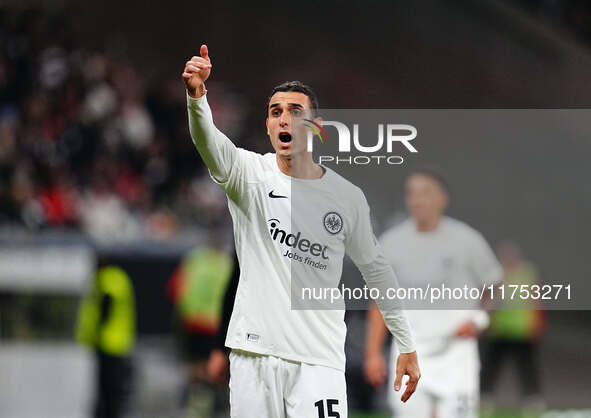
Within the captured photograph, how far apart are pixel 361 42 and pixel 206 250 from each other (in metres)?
4.37

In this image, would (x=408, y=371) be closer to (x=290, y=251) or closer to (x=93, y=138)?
(x=290, y=251)

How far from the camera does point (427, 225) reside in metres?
5.73

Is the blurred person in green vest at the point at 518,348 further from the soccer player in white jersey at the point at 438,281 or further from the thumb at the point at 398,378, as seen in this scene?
the thumb at the point at 398,378

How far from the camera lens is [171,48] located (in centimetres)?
1405

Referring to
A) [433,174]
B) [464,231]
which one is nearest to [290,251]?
[433,174]

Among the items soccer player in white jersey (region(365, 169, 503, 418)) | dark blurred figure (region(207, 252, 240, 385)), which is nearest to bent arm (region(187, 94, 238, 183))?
dark blurred figure (region(207, 252, 240, 385))

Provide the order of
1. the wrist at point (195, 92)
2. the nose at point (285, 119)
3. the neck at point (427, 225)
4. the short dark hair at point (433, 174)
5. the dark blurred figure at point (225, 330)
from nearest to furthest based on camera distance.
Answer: the wrist at point (195, 92) < the nose at point (285, 119) < the dark blurred figure at point (225, 330) < the short dark hair at point (433, 174) < the neck at point (427, 225)

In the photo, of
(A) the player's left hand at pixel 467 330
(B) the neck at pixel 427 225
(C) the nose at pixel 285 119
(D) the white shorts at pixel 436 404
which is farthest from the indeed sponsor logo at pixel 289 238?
(D) the white shorts at pixel 436 404

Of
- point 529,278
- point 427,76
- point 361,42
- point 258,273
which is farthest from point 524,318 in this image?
point 258,273

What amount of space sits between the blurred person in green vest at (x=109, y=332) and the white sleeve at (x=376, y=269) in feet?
15.1

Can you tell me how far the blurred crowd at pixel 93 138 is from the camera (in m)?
11.4

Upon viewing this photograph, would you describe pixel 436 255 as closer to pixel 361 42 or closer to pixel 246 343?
pixel 246 343

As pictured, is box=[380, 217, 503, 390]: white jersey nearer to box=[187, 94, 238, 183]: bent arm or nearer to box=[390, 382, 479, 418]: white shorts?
box=[390, 382, 479, 418]: white shorts

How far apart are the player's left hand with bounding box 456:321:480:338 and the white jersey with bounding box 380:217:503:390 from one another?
0.04 meters
